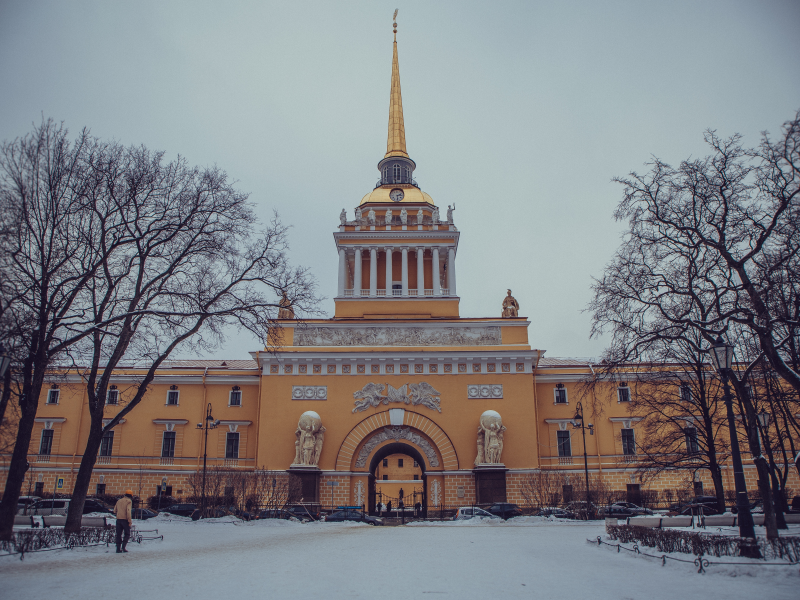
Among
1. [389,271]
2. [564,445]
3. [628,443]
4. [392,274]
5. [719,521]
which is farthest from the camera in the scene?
[392,274]

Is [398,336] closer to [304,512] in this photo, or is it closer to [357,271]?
[357,271]

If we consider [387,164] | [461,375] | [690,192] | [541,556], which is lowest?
[541,556]

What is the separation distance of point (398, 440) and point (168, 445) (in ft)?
42.8

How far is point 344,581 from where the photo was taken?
29.9 feet

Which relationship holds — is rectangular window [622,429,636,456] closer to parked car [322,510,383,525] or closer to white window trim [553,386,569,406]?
white window trim [553,386,569,406]

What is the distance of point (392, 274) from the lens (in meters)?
36.2

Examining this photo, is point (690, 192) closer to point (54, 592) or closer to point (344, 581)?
point (344, 581)

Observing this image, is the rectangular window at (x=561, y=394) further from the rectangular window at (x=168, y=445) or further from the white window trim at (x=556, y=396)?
the rectangular window at (x=168, y=445)

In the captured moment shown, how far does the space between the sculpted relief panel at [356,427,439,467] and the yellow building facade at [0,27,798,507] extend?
0.16 ft

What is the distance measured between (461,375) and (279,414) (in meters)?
9.28

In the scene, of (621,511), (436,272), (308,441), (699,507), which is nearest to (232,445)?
(308,441)

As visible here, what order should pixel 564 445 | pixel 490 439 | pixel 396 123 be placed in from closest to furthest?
1. pixel 490 439
2. pixel 564 445
3. pixel 396 123

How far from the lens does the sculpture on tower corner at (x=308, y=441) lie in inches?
1116

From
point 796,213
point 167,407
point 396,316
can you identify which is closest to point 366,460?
point 396,316
